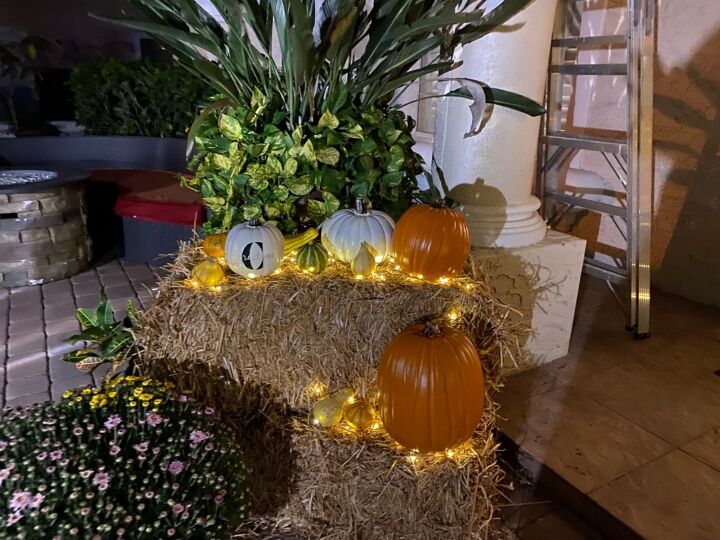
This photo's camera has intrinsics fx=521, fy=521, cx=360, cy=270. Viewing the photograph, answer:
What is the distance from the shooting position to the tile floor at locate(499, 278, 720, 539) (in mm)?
1516

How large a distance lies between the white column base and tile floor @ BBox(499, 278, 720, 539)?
578 millimetres

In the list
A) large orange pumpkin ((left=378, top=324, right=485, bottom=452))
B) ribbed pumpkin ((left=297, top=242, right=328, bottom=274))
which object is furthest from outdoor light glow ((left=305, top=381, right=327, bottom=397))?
ribbed pumpkin ((left=297, top=242, right=328, bottom=274))

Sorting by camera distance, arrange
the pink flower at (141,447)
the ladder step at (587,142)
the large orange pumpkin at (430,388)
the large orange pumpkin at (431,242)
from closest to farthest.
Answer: the pink flower at (141,447) < the large orange pumpkin at (430,388) < the large orange pumpkin at (431,242) < the ladder step at (587,142)

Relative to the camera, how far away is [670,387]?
208 cm

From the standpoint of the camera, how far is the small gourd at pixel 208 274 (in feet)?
4.56

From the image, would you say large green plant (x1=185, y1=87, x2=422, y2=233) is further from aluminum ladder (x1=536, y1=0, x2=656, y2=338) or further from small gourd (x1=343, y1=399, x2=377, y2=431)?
aluminum ladder (x1=536, y1=0, x2=656, y2=338)

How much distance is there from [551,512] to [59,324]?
2.38 meters

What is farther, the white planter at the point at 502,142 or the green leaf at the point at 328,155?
the white planter at the point at 502,142

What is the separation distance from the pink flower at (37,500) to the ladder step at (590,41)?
99.9 inches

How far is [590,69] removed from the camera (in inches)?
95.1

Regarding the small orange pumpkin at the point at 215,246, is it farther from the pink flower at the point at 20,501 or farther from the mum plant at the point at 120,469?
the pink flower at the point at 20,501

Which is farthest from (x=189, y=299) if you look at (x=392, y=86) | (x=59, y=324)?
(x=59, y=324)

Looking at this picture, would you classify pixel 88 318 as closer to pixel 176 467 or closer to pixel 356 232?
pixel 176 467

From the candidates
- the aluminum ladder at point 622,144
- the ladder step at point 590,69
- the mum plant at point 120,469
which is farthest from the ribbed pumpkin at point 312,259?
the ladder step at point 590,69
